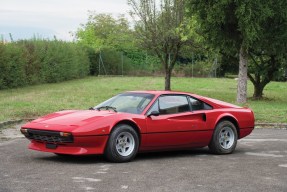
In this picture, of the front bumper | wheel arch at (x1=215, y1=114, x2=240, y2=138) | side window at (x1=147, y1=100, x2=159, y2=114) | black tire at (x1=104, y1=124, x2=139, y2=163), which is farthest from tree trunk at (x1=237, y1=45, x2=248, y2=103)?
the front bumper

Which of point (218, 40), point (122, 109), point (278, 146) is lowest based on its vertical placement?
point (278, 146)

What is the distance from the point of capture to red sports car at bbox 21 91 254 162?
29.5 ft

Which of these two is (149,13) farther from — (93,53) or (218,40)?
(93,53)

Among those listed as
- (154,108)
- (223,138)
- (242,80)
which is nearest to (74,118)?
(154,108)

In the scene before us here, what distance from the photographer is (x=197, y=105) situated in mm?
10727

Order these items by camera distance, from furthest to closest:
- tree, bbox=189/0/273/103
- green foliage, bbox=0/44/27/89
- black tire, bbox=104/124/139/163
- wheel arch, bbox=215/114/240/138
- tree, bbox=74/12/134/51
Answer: tree, bbox=74/12/134/51, green foliage, bbox=0/44/27/89, tree, bbox=189/0/273/103, wheel arch, bbox=215/114/240/138, black tire, bbox=104/124/139/163

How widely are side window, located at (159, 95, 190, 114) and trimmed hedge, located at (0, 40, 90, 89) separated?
779 inches

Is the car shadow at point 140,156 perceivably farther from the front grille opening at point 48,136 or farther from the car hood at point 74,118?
the car hood at point 74,118

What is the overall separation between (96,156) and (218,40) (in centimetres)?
1534

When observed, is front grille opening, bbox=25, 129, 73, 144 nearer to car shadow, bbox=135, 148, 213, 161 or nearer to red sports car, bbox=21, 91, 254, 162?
red sports car, bbox=21, 91, 254, 162

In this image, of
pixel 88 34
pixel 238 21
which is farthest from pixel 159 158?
pixel 88 34

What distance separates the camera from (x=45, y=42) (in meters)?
36.9

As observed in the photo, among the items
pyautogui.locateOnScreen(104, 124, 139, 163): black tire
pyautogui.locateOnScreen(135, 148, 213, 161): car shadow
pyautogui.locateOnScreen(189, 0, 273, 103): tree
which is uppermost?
pyautogui.locateOnScreen(189, 0, 273, 103): tree

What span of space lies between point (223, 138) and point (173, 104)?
134cm
